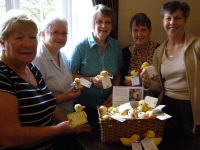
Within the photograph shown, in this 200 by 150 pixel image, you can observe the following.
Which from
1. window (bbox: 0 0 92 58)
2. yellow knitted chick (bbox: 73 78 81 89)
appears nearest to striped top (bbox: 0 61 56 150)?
yellow knitted chick (bbox: 73 78 81 89)

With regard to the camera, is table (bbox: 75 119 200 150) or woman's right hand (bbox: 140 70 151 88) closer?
table (bbox: 75 119 200 150)

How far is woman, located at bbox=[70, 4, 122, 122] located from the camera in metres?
1.86

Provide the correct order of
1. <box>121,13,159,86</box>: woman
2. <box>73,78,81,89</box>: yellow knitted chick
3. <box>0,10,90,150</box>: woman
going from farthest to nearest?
<box>121,13,159,86</box>: woman → <box>73,78,81,89</box>: yellow knitted chick → <box>0,10,90,150</box>: woman

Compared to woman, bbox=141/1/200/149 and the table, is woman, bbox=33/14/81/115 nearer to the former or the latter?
the table

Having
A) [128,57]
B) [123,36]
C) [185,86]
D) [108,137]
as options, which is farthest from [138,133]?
[123,36]

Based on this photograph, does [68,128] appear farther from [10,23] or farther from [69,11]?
[69,11]

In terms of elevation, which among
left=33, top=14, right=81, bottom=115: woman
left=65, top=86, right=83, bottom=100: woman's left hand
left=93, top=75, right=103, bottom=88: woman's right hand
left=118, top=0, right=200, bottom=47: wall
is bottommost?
left=65, top=86, right=83, bottom=100: woman's left hand

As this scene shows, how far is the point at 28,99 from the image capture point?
114 centimetres

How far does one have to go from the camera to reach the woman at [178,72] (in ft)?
5.51

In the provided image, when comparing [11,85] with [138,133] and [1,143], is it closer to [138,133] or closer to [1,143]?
[1,143]

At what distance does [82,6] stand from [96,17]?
485 millimetres

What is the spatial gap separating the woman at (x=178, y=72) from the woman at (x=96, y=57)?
0.40 metres

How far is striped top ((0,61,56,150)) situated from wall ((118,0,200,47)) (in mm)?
1416

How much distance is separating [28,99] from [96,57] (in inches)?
34.3
